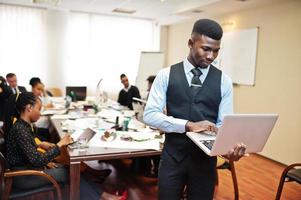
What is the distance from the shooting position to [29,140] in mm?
1986

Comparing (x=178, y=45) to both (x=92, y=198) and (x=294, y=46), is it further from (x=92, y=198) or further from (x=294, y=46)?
(x=92, y=198)

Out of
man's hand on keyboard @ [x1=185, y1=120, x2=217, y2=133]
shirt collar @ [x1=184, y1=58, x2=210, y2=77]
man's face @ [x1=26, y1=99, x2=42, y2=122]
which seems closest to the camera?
man's hand on keyboard @ [x1=185, y1=120, x2=217, y2=133]

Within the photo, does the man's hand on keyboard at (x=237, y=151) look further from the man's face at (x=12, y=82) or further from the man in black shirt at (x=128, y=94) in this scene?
the man's face at (x=12, y=82)

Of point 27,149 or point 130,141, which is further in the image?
point 130,141

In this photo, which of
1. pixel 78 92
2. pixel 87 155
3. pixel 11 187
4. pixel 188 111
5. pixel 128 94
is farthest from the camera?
pixel 128 94

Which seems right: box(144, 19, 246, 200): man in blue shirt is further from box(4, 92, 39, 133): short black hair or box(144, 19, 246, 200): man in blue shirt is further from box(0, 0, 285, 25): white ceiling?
box(0, 0, 285, 25): white ceiling

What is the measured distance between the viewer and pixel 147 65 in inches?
270

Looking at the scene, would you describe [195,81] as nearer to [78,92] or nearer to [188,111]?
[188,111]

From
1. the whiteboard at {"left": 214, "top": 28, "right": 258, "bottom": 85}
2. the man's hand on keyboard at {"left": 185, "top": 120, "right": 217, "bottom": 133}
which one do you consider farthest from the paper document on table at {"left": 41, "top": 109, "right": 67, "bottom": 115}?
the whiteboard at {"left": 214, "top": 28, "right": 258, "bottom": 85}

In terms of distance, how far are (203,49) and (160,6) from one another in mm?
4763

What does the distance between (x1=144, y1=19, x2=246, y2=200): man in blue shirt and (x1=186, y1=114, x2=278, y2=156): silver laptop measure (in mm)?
112

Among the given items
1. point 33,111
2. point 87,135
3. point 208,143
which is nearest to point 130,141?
point 87,135

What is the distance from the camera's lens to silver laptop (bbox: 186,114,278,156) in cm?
110

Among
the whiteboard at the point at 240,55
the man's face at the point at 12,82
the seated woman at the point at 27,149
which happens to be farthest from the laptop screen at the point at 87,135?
the whiteboard at the point at 240,55
